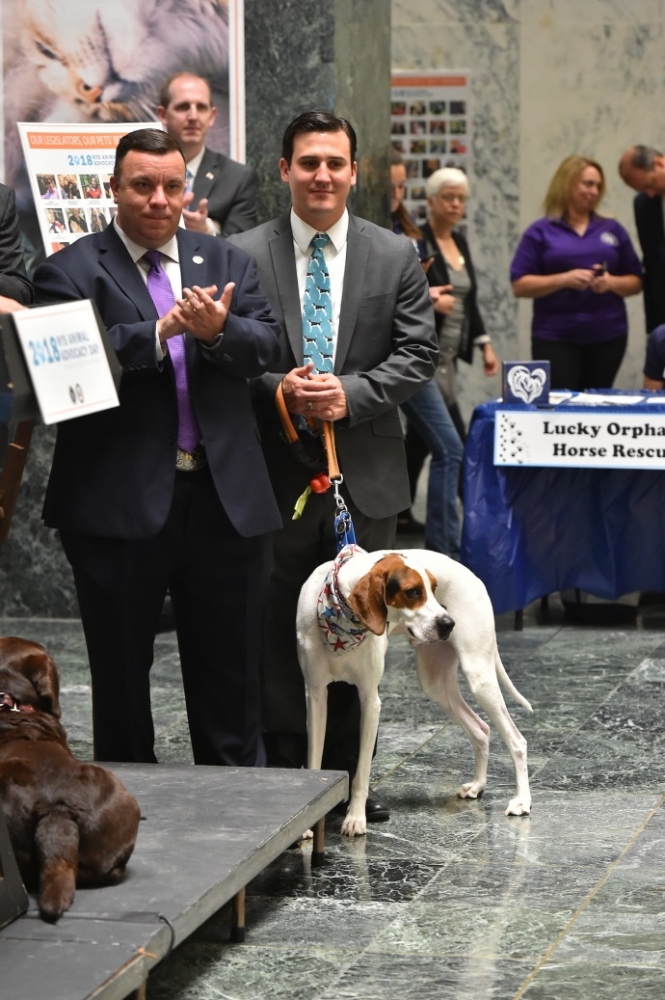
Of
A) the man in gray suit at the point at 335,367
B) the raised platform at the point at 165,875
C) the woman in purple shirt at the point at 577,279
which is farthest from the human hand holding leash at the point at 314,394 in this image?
the woman in purple shirt at the point at 577,279

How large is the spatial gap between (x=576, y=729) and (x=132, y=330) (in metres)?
2.45

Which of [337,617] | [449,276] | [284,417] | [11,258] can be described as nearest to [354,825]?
[337,617]

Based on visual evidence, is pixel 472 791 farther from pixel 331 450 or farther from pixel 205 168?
pixel 205 168

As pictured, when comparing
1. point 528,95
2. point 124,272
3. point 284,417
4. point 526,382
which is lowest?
point 284,417

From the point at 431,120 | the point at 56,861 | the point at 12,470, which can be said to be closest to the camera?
the point at 56,861

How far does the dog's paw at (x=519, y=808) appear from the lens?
16.0ft

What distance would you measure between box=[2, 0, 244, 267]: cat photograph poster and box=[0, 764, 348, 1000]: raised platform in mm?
3645

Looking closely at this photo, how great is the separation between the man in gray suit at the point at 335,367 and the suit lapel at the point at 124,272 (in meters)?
0.52

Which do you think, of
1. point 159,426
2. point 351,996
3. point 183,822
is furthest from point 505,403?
point 351,996

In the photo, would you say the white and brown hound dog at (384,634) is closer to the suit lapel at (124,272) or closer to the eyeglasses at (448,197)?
the suit lapel at (124,272)

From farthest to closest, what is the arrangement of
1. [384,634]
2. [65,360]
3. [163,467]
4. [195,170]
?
[195,170] < [384,634] < [163,467] < [65,360]

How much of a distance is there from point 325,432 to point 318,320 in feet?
1.13

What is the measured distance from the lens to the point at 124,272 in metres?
4.42

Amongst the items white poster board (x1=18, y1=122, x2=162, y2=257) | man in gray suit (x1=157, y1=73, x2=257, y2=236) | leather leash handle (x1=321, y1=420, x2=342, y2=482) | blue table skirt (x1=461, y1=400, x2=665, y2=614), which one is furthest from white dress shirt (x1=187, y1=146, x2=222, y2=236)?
leather leash handle (x1=321, y1=420, x2=342, y2=482)
